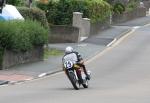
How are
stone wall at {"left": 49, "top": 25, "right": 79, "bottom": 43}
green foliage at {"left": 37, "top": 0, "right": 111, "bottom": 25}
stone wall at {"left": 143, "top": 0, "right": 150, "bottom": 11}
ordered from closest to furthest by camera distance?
stone wall at {"left": 49, "top": 25, "right": 79, "bottom": 43} < green foliage at {"left": 37, "top": 0, "right": 111, "bottom": 25} < stone wall at {"left": 143, "top": 0, "right": 150, "bottom": 11}

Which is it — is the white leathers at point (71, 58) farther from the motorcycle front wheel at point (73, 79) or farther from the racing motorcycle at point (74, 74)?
the motorcycle front wheel at point (73, 79)

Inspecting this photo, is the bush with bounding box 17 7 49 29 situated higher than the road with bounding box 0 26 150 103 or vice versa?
the bush with bounding box 17 7 49 29

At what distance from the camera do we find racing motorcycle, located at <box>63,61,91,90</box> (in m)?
21.0

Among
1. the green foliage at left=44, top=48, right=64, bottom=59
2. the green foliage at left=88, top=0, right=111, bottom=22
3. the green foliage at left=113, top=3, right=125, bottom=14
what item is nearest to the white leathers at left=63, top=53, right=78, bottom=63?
the green foliage at left=44, top=48, right=64, bottom=59

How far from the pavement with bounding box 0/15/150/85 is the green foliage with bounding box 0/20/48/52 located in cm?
97

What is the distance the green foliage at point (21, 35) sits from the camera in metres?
28.4

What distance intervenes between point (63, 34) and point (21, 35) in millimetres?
12501

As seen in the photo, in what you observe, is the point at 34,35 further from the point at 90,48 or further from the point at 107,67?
the point at 90,48

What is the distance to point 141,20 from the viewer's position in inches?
2598

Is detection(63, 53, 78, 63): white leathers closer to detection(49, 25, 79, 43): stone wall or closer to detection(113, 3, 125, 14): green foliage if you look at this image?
detection(49, 25, 79, 43): stone wall

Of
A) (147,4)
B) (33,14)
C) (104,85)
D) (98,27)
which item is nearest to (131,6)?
(147,4)

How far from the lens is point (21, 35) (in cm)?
2938

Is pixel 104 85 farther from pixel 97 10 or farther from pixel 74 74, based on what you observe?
pixel 97 10

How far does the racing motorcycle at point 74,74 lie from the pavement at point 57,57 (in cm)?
325
